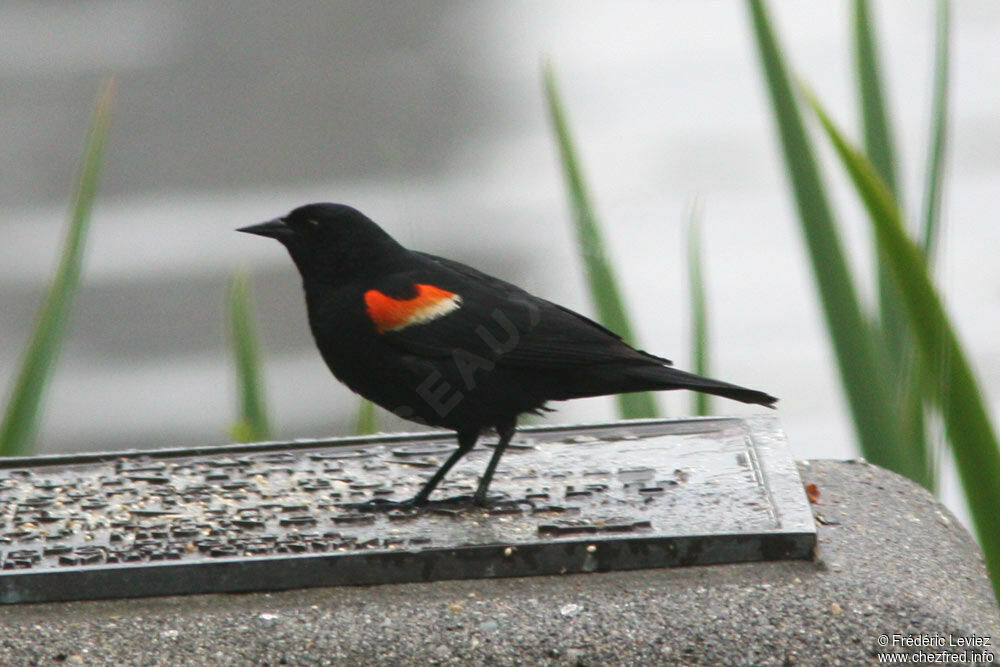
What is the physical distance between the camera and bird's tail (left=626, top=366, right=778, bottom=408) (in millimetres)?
2293

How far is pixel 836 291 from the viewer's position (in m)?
2.58

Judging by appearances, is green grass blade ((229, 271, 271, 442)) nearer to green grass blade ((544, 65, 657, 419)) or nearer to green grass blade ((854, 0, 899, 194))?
green grass blade ((544, 65, 657, 419))

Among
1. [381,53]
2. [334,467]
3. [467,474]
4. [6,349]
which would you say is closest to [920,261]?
[467,474]

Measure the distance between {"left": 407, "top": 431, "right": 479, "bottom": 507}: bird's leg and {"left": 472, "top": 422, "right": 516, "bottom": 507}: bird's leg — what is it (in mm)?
41

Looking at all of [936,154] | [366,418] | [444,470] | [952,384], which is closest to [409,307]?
[444,470]

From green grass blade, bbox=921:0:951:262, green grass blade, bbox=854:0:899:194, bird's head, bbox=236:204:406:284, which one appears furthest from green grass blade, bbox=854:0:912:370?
bird's head, bbox=236:204:406:284

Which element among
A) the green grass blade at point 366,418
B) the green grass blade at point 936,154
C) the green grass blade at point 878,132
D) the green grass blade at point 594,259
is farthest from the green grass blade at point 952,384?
the green grass blade at point 366,418

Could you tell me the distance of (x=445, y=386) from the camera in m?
2.41

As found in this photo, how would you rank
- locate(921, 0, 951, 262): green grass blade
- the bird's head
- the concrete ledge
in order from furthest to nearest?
locate(921, 0, 951, 262): green grass blade → the bird's head → the concrete ledge

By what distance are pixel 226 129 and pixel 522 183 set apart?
1938 mm

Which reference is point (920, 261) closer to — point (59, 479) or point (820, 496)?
point (820, 496)

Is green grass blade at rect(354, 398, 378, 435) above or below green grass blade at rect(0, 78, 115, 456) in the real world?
below

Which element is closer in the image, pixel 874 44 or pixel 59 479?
pixel 59 479

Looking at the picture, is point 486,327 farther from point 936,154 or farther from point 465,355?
point 936,154
